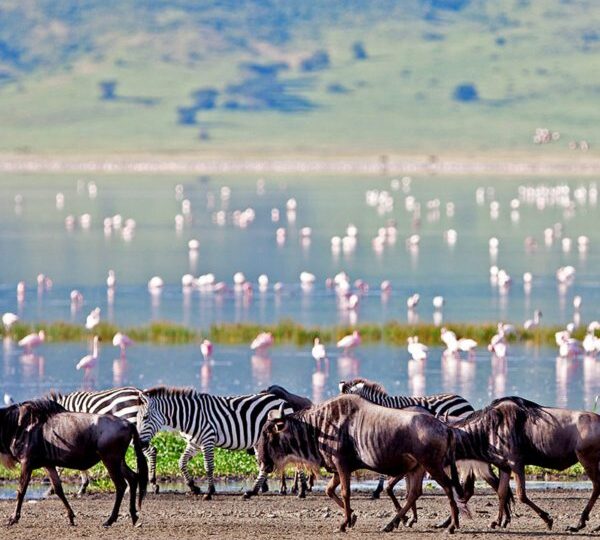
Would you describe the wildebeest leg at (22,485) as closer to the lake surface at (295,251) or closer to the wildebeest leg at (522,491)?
the wildebeest leg at (522,491)

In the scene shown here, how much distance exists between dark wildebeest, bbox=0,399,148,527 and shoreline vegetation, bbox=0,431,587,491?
2.57 m

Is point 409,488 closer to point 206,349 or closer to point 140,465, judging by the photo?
point 140,465

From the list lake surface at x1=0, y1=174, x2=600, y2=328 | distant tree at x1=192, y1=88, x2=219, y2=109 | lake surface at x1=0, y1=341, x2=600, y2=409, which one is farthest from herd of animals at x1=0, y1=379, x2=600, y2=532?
distant tree at x1=192, y1=88, x2=219, y2=109

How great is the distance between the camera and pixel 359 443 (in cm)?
1250

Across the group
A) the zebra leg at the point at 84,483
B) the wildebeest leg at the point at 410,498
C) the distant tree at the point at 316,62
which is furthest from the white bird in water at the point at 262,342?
the distant tree at the point at 316,62

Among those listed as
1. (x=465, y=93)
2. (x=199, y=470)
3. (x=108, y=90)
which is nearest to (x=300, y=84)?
(x=465, y=93)

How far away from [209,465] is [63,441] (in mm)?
2788

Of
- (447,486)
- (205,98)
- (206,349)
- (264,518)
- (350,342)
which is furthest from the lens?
(205,98)

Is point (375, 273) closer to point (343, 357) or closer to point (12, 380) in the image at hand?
point (343, 357)

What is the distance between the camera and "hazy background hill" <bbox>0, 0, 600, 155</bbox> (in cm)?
14538

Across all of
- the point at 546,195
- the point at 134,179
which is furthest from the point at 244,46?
the point at 546,195

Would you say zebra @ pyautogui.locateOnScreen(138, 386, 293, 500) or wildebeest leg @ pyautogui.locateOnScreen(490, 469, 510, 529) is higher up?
zebra @ pyautogui.locateOnScreen(138, 386, 293, 500)

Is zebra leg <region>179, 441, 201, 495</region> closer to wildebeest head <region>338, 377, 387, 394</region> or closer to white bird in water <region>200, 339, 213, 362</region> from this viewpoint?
wildebeest head <region>338, 377, 387, 394</region>

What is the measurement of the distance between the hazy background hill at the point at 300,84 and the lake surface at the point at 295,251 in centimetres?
4336
